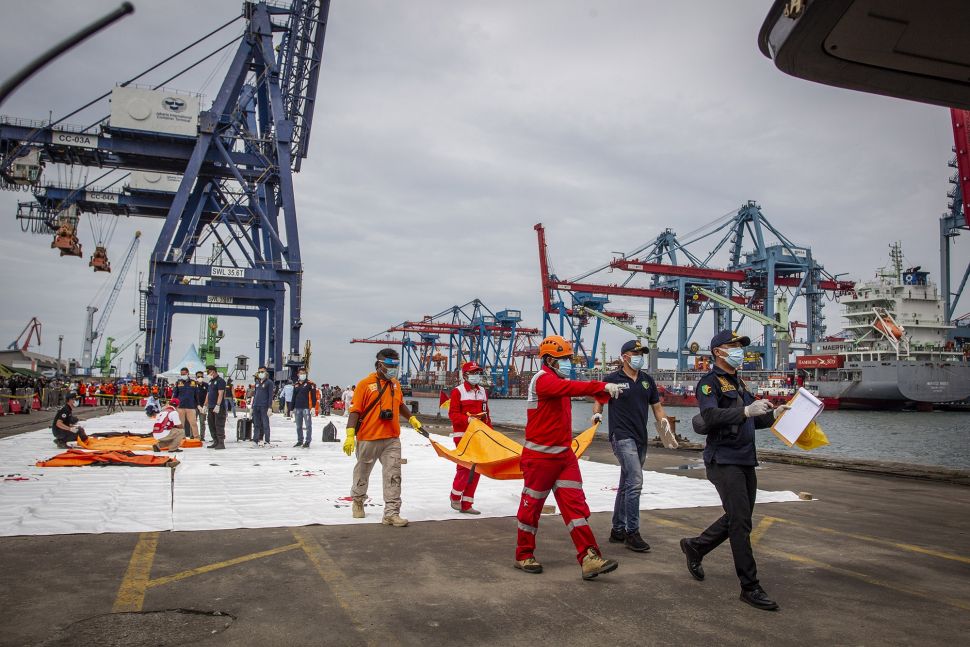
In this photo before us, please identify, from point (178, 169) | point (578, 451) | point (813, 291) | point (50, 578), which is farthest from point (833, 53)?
point (813, 291)

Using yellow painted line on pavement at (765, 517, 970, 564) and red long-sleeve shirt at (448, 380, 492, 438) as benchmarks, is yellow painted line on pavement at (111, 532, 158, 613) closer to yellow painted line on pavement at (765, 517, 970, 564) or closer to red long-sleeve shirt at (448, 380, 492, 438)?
red long-sleeve shirt at (448, 380, 492, 438)

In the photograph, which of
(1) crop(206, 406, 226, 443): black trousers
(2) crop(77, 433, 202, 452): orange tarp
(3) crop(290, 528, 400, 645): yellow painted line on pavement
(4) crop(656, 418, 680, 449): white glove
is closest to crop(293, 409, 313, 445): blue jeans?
(1) crop(206, 406, 226, 443): black trousers

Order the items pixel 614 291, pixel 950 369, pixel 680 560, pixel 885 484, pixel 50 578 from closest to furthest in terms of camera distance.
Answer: pixel 50 578 < pixel 680 560 < pixel 885 484 < pixel 950 369 < pixel 614 291

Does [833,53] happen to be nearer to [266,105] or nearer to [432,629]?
[432,629]

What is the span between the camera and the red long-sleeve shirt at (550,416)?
17.5 ft

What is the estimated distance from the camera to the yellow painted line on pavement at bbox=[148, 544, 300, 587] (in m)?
4.79

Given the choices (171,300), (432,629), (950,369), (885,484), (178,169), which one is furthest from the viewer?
(950,369)

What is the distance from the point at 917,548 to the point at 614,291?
64.1m

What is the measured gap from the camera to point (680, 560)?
5.77 m

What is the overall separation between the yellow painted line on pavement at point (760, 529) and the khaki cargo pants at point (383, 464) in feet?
12.2

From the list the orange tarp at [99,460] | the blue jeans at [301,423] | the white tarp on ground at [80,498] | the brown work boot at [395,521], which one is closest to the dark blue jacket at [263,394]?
the blue jeans at [301,423]

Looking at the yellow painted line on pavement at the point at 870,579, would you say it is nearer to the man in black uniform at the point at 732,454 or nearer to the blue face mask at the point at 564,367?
the man in black uniform at the point at 732,454

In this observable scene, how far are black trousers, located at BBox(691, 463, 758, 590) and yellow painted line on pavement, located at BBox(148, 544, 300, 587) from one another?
365 cm

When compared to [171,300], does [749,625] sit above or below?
below
